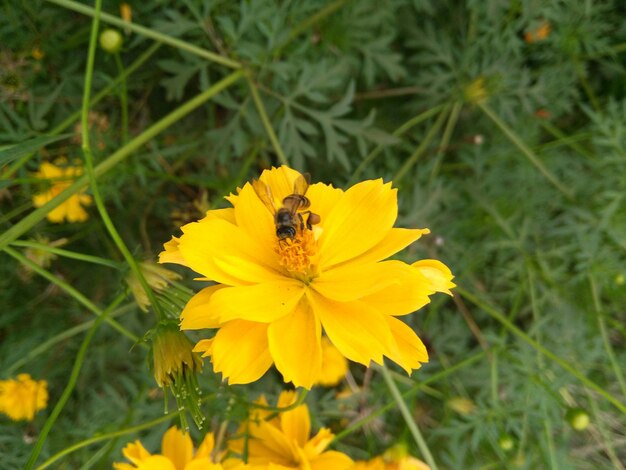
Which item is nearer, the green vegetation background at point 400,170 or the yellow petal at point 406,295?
the yellow petal at point 406,295

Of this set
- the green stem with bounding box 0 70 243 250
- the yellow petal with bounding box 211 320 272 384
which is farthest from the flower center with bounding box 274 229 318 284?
the green stem with bounding box 0 70 243 250

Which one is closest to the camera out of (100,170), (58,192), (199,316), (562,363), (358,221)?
(199,316)

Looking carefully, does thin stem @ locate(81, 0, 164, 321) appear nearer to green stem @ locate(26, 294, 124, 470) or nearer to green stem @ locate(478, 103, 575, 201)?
green stem @ locate(26, 294, 124, 470)

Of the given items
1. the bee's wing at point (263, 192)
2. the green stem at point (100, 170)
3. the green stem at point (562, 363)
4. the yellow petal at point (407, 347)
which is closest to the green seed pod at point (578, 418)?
the green stem at point (562, 363)

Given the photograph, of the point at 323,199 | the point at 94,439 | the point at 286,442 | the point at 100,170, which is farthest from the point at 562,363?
the point at 100,170

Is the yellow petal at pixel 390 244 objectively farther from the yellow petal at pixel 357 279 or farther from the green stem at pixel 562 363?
the green stem at pixel 562 363

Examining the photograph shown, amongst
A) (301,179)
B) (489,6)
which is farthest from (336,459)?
(489,6)

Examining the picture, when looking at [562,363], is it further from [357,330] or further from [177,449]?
[177,449]
